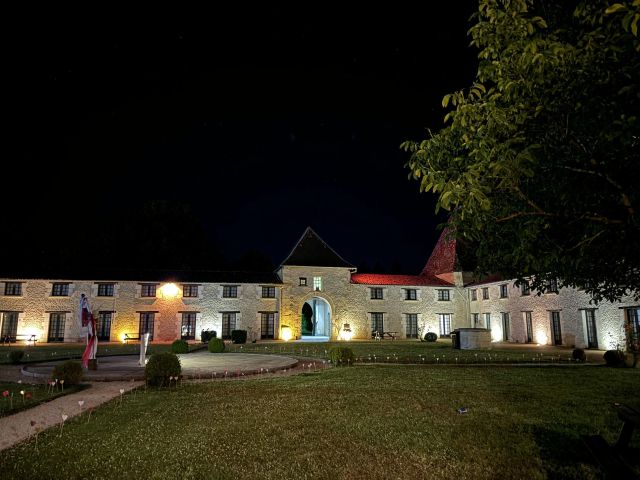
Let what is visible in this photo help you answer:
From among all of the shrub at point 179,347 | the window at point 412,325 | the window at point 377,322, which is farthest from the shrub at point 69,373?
the window at point 412,325

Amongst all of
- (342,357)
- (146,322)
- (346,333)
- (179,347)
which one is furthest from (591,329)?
(146,322)

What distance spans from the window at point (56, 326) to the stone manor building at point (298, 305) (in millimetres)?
66

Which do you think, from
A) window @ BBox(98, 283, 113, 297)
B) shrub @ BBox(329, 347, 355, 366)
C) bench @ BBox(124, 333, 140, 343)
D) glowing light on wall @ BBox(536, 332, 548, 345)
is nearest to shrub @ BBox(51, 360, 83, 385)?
shrub @ BBox(329, 347, 355, 366)

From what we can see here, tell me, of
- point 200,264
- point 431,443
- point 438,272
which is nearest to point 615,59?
point 431,443

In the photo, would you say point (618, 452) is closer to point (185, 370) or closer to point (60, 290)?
point (185, 370)

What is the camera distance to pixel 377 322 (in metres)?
37.3

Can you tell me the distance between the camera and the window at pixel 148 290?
32.8 metres

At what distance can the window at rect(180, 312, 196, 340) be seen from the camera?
1308 inches

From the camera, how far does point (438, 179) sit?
425 cm

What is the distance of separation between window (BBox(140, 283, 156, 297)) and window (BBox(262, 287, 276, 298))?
8853mm

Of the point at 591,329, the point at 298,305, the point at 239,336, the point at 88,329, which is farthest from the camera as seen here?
the point at 298,305

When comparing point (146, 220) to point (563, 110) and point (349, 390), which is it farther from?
point (563, 110)

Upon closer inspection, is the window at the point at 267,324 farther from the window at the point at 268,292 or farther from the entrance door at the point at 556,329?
the entrance door at the point at 556,329

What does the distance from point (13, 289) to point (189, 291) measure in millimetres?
12613
